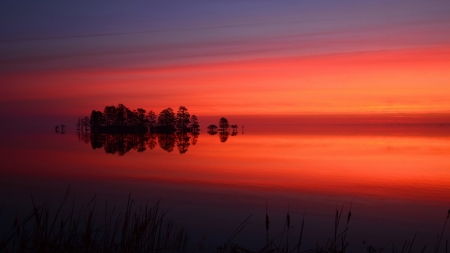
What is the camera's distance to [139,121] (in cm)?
9419

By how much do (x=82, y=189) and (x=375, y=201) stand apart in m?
8.68

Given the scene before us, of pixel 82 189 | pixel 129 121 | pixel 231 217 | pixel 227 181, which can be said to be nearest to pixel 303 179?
pixel 227 181

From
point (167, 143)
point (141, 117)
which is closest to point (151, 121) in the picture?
point (141, 117)

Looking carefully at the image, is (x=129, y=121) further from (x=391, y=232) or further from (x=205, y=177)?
(x=391, y=232)

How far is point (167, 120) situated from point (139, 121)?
26.8ft

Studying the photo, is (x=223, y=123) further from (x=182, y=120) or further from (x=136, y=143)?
(x=136, y=143)

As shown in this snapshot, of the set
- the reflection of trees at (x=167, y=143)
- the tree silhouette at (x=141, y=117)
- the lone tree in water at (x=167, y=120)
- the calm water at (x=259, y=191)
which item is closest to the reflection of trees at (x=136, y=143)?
the reflection of trees at (x=167, y=143)

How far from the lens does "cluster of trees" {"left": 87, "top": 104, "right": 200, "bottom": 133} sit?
89438 millimetres

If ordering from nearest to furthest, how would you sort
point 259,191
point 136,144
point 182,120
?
point 259,191 < point 136,144 < point 182,120

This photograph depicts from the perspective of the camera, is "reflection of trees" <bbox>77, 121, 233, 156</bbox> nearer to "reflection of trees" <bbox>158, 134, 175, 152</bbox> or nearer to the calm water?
"reflection of trees" <bbox>158, 134, 175, 152</bbox>

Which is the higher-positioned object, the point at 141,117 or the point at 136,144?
the point at 141,117

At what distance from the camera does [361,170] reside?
1750 centimetres

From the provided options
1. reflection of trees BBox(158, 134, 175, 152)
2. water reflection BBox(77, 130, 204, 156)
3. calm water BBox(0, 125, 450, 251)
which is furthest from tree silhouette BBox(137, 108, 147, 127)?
calm water BBox(0, 125, 450, 251)

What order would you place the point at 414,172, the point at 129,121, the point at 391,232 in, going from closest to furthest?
the point at 391,232 → the point at 414,172 → the point at 129,121
